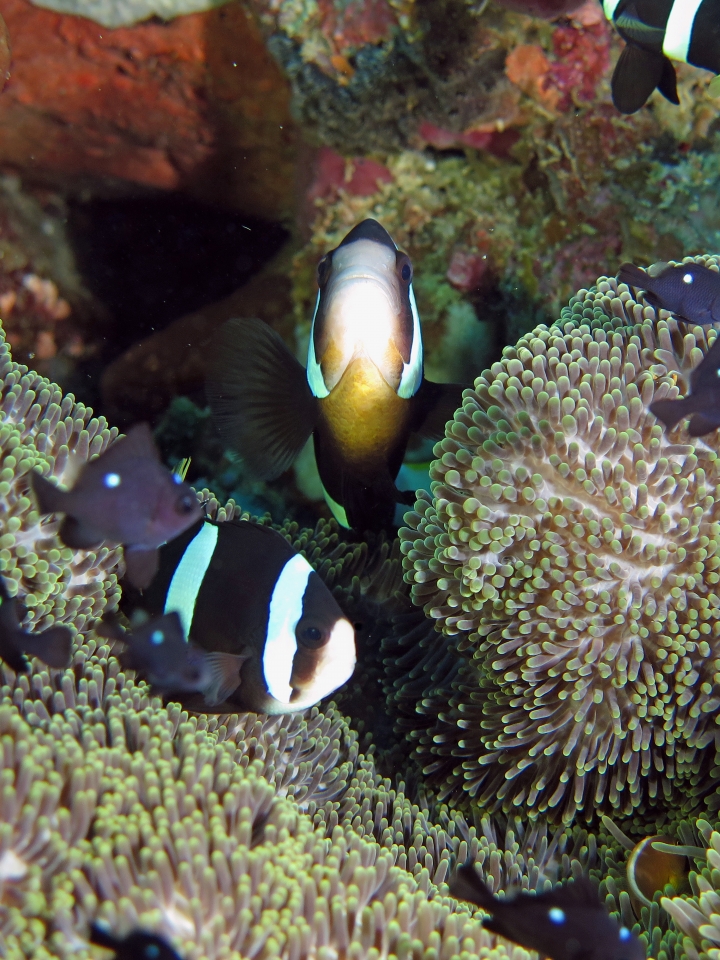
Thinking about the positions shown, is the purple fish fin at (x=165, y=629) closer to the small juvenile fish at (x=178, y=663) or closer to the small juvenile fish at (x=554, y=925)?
the small juvenile fish at (x=178, y=663)

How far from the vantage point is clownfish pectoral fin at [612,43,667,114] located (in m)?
1.88

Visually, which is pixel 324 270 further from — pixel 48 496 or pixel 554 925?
pixel 554 925

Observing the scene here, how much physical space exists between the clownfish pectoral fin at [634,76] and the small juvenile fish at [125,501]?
160 cm

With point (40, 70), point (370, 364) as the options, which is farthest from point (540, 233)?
point (40, 70)

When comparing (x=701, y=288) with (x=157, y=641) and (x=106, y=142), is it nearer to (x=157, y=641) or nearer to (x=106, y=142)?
(x=157, y=641)

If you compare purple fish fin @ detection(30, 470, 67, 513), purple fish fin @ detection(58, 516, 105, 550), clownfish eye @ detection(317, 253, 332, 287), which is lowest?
purple fish fin @ detection(58, 516, 105, 550)

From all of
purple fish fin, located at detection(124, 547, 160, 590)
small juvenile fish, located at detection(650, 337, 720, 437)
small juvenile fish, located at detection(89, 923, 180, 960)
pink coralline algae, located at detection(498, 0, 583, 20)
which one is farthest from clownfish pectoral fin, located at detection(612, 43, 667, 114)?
small juvenile fish, located at detection(89, 923, 180, 960)

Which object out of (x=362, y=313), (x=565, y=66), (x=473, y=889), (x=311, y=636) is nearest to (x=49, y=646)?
(x=311, y=636)

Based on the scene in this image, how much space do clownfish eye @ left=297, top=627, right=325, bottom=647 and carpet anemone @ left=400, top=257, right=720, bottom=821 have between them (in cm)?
30

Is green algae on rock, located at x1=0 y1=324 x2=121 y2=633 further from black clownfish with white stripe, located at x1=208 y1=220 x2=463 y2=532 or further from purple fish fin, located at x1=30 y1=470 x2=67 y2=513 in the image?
black clownfish with white stripe, located at x1=208 y1=220 x2=463 y2=532

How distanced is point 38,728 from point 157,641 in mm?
232

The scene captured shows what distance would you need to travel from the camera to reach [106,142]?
9.02 ft

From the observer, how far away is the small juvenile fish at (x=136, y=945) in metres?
0.89

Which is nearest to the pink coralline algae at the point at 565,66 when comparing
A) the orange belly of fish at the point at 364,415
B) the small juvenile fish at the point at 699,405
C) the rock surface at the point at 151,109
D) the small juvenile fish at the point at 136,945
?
the rock surface at the point at 151,109
